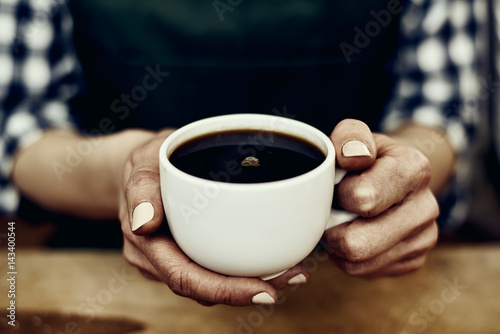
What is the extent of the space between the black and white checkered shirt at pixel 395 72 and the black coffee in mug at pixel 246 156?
635mm

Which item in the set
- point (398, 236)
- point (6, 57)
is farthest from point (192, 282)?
point (6, 57)

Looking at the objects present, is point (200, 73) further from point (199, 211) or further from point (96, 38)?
point (199, 211)

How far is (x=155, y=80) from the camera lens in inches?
47.2

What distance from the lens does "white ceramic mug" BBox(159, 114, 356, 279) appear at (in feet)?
1.74

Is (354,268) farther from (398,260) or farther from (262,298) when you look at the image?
(262,298)

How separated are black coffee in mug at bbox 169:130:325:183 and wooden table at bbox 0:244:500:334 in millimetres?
310

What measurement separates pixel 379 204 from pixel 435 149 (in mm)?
623

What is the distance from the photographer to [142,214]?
0.66 m

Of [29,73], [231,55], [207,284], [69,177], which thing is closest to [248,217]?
[207,284]

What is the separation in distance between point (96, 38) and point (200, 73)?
0.30 m

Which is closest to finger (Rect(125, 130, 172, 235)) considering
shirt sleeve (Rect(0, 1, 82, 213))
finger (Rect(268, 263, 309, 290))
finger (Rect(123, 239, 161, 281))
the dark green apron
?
finger (Rect(123, 239, 161, 281))

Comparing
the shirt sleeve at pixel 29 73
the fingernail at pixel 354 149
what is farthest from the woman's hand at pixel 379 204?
the shirt sleeve at pixel 29 73

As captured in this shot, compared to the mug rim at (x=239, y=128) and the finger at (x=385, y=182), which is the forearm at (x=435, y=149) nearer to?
the finger at (x=385, y=182)

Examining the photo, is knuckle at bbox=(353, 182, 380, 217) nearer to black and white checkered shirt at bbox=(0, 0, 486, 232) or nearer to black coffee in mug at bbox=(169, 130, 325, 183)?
black coffee in mug at bbox=(169, 130, 325, 183)
